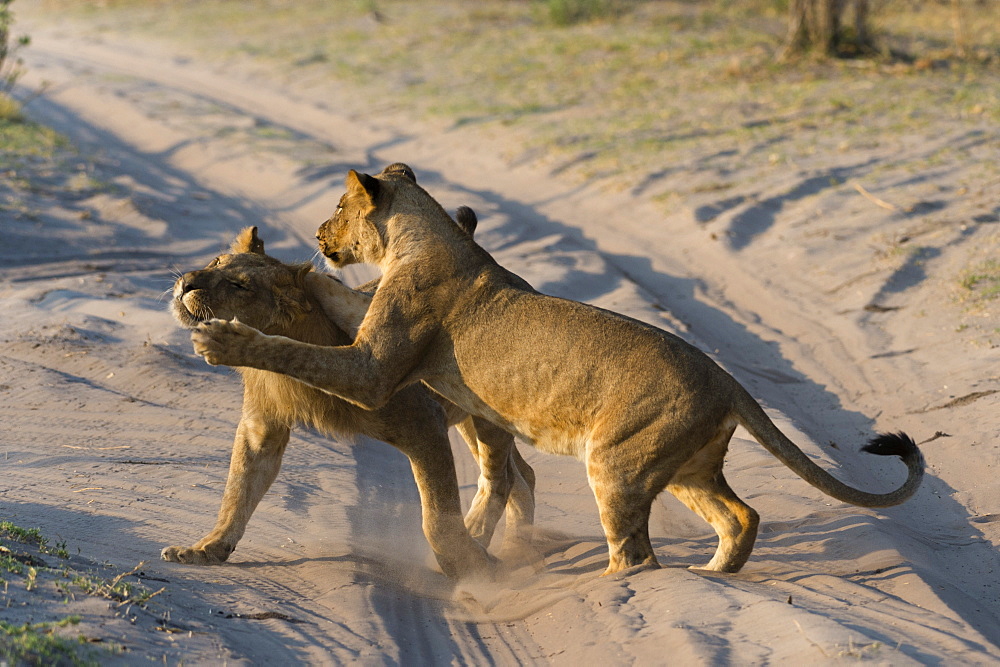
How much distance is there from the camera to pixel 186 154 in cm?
1574

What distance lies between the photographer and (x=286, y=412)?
496 centimetres

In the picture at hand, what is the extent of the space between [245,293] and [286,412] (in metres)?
0.60

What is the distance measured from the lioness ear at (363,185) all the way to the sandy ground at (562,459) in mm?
1714

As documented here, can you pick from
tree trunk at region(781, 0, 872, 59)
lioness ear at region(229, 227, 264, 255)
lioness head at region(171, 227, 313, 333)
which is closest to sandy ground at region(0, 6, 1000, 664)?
lioness head at region(171, 227, 313, 333)

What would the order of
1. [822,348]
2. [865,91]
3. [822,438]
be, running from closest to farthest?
[822,438] → [822,348] → [865,91]

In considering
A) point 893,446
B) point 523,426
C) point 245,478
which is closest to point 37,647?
point 245,478

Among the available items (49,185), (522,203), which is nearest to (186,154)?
(49,185)

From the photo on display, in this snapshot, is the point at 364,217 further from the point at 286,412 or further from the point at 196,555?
the point at 196,555

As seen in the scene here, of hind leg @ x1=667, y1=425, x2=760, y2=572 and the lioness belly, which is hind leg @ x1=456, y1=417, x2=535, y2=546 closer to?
the lioness belly

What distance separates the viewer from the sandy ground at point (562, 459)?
4.08 meters

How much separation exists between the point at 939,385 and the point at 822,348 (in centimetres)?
119

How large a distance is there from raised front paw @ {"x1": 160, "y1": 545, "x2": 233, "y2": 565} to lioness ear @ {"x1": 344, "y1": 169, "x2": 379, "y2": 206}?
5.91ft

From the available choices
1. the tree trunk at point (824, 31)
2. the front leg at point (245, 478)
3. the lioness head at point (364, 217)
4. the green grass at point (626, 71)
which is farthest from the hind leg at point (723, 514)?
the tree trunk at point (824, 31)

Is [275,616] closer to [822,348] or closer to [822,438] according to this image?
[822,438]
